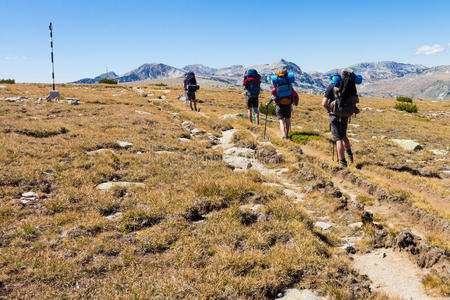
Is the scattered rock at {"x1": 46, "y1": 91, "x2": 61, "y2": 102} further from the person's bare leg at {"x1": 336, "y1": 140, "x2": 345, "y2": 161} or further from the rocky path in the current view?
the person's bare leg at {"x1": 336, "y1": 140, "x2": 345, "y2": 161}

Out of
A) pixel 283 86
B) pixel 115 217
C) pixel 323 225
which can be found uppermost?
pixel 283 86

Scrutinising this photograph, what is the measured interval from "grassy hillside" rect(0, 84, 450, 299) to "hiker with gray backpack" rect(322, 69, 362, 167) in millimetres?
1229

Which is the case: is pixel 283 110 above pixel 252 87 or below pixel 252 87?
below

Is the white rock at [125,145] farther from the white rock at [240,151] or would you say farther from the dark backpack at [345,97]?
the dark backpack at [345,97]

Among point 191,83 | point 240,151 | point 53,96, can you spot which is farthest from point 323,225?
point 53,96

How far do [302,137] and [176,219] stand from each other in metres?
10.2

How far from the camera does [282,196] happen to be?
7191mm

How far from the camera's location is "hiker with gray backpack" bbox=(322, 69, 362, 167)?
958cm

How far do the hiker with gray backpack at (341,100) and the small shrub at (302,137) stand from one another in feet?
12.5

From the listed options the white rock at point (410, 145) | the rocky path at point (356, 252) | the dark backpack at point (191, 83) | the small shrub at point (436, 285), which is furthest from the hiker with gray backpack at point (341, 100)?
the dark backpack at point (191, 83)

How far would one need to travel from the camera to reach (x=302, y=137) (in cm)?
1441

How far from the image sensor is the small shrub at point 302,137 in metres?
14.0

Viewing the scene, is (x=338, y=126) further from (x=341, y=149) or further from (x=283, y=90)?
(x=283, y=90)

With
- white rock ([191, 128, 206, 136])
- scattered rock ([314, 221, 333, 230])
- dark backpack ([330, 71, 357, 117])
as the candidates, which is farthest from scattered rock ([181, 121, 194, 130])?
scattered rock ([314, 221, 333, 230])
